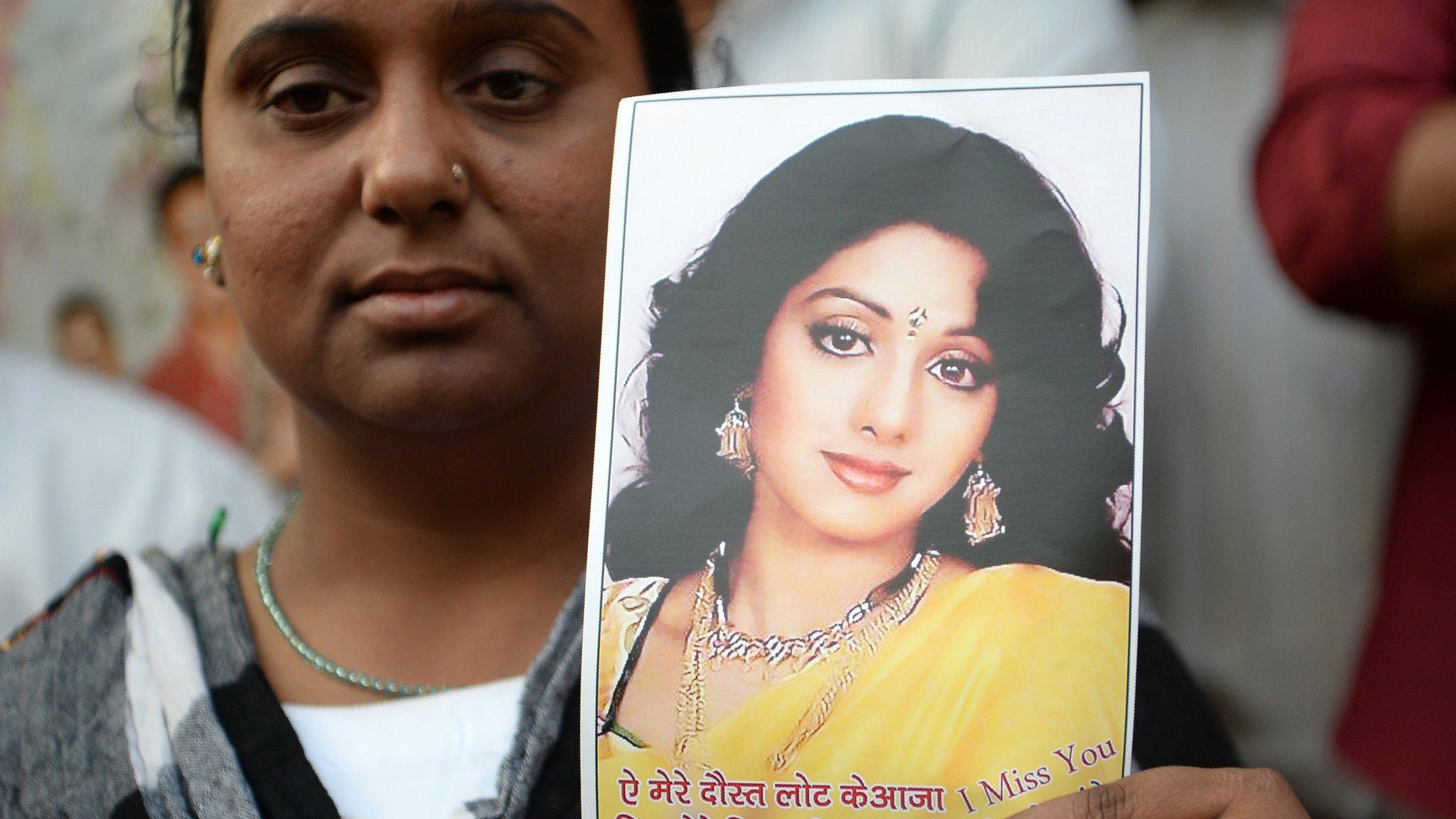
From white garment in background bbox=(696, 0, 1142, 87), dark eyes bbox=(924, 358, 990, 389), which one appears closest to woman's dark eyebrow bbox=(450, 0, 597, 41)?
white garment in background bbox=(696, 0, 1142, 87)

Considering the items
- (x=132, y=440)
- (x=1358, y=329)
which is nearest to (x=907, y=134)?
(x=1358, y=329)

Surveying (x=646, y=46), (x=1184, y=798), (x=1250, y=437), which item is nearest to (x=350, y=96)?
(x=646, y=46)

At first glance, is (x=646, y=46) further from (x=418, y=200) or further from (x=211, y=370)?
(x=211, y=370)

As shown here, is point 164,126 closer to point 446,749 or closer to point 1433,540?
point 446,749

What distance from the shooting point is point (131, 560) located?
1.23m

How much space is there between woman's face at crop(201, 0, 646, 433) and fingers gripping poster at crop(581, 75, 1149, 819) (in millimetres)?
168

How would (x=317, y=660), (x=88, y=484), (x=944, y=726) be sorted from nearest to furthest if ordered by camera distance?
(x=944, y=726) → (x=317, y=660) → (x=88, y=484)

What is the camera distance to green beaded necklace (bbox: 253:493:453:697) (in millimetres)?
1167

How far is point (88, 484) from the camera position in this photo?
7.16ft

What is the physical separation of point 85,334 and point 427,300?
1945 millimetres

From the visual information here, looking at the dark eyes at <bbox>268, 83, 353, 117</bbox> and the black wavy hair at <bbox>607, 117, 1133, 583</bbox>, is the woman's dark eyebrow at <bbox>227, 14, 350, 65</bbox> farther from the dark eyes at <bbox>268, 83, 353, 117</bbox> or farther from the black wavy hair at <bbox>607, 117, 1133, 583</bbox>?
the black wavy hair at <bbox>607, 117, 1133, 583</bbox>

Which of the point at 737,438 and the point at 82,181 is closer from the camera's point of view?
the point at 737,438

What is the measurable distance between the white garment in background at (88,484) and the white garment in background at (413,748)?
3.11 feet

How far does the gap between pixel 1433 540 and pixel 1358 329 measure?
584 millimetres
